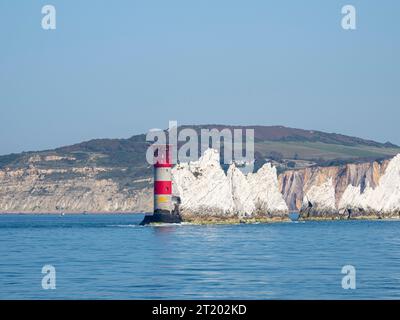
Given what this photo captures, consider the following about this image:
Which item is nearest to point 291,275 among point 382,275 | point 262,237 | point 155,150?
point 382,275

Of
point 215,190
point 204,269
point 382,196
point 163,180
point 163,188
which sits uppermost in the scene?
point 204,269

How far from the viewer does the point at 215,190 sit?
14075cm

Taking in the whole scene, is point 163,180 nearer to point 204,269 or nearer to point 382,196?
point 382,196

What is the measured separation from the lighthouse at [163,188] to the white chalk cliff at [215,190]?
4013 mm

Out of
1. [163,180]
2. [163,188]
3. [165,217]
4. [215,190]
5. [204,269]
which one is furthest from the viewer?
[215,190]

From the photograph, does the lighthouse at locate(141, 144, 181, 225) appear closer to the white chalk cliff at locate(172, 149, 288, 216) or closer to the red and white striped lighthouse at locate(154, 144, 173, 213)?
the red and white striped lighthouse at locate(154, 144, 173, 213)

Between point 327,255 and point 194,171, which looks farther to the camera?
point 194,171

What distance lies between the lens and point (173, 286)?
48.4 m

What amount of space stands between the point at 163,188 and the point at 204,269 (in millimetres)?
69549

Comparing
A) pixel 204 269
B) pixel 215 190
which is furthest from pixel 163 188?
pixel 204 269

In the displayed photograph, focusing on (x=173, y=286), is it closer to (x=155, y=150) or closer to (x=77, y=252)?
(x=77, y=252)

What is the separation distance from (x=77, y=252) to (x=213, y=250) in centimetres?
997

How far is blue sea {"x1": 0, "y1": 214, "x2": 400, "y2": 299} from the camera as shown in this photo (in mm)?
45469

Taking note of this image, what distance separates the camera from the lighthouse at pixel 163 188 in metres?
127
